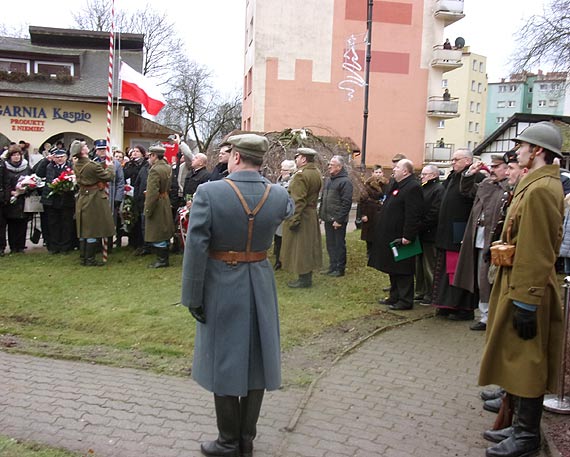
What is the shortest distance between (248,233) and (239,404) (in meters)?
1.11

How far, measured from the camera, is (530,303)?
3.70m

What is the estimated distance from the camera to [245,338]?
12.3ft

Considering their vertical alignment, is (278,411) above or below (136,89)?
below

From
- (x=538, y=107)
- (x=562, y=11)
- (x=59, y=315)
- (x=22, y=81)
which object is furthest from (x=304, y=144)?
(x=538, y=107)

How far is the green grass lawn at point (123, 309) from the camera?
19.8 ft

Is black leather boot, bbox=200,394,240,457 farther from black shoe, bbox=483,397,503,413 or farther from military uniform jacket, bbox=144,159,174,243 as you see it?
military uniform jacket, bbox=144,159,174,243

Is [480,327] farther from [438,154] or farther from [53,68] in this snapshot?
[438,154]

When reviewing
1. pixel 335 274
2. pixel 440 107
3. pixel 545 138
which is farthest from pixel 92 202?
pixel 440 107

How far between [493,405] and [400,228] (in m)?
3.31

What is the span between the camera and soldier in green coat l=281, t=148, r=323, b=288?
28.9 feet

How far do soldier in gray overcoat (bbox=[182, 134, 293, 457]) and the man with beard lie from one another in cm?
335

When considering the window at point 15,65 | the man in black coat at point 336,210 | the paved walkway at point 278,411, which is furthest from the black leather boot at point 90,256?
the window at point 15,65

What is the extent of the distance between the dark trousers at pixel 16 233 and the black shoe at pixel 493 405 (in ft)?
31.1

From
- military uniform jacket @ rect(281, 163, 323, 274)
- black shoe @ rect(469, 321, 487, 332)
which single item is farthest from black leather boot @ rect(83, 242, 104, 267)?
black shoe @ rect(469, 321, 487, 332)
